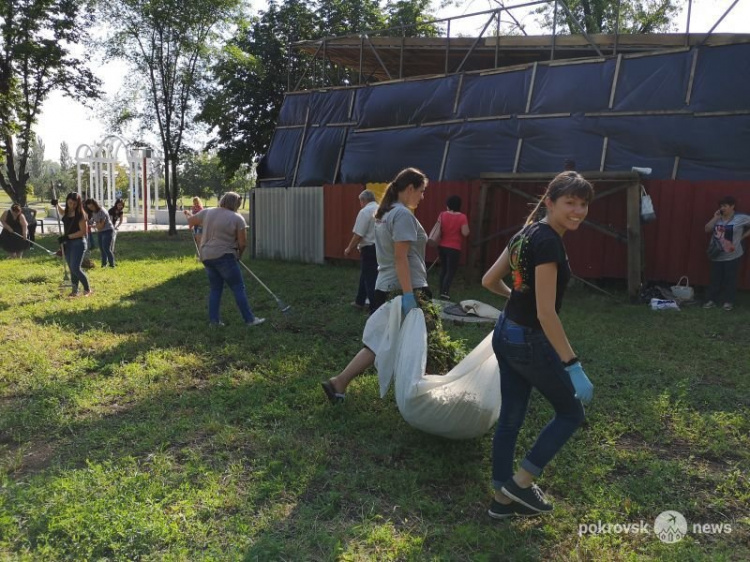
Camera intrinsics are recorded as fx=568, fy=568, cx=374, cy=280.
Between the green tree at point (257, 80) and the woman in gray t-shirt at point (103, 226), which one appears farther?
the green tree at point (257, 80)

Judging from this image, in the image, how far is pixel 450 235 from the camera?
27.0ft

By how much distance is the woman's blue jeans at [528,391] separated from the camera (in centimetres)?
255

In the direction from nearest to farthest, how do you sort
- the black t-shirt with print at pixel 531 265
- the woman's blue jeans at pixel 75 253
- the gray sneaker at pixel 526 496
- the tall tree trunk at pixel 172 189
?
the black t-shirt with print at pixel 531 265 < the gray sneaker at pixel 526 496 < the woman's blue jeans at pixel 75 253 < the tall tree trunk at pixel 172 189

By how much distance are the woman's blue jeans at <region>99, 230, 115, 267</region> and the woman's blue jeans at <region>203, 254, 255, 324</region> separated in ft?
20.2

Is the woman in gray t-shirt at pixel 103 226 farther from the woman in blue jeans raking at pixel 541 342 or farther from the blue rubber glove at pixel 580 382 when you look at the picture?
the blue rubber glove at pixel 580 382

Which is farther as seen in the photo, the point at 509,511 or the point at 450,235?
the point at 450,235

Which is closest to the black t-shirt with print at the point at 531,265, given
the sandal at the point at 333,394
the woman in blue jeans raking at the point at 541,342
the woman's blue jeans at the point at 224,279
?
the woman in blue jeans raking at the point at 541,342

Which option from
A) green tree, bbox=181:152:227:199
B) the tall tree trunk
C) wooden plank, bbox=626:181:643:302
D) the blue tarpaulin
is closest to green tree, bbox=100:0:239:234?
the tall tree trunk

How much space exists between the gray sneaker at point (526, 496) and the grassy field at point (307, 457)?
3.5 inches

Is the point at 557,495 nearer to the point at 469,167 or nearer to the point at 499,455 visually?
the point at 499,455

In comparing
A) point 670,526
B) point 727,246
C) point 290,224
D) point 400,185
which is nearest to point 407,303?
point 400,185

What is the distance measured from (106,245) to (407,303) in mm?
9975

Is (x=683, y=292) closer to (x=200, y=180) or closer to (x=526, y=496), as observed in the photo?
(x=526, y=496)

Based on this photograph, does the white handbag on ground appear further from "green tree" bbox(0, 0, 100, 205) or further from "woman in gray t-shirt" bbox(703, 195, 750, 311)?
"green tree" bbox(0, 0, 100, 205)
